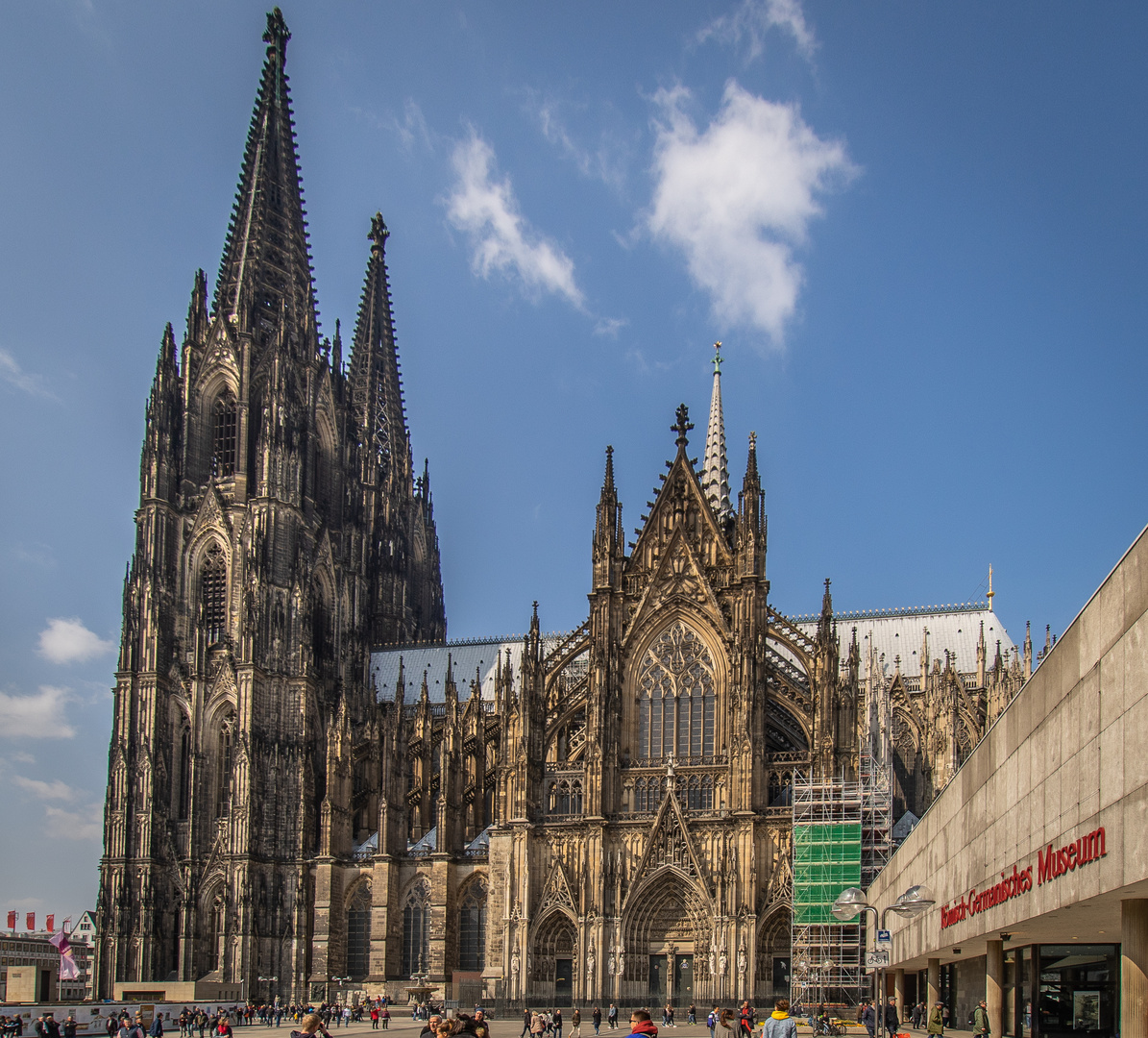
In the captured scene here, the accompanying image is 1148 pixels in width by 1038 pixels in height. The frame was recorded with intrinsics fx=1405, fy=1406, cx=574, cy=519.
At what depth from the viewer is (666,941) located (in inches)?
2111

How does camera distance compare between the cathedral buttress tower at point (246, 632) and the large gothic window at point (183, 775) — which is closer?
the cathedral buttress tower at point (246, 632)

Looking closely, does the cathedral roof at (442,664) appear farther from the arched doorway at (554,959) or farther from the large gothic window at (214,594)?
the arched doorway at (554,959)

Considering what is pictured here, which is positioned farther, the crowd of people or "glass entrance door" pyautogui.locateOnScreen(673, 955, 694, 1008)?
"glass entrance door" pyautogui.locateOnScreen(673, 955, 694, 1008)

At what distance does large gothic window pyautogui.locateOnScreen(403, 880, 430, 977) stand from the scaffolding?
17.9m

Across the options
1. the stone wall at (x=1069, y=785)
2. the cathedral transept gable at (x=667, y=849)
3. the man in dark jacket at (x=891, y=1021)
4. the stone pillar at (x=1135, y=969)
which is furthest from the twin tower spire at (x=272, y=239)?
the stone pillar at (x=1135, y=969)

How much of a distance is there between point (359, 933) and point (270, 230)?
3708 centimetres

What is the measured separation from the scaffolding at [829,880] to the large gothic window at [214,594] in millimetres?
31471

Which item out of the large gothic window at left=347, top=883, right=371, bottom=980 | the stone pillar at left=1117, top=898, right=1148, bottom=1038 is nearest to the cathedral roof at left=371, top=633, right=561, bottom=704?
the large gothic window at left=347, top=883, right=371, bottom=980

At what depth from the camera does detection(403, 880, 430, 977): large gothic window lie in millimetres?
61125

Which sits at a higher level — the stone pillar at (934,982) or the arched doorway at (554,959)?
the stone pillar at (934,982)

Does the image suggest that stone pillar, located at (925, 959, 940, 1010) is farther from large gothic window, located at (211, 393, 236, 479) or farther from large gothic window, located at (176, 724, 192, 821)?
large gothic window, located at (211, 393, 236, 479)

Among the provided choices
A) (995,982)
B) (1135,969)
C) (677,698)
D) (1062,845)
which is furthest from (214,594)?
(1135,969)

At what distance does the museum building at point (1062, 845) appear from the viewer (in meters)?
16.6

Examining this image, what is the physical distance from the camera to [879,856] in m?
52.2
